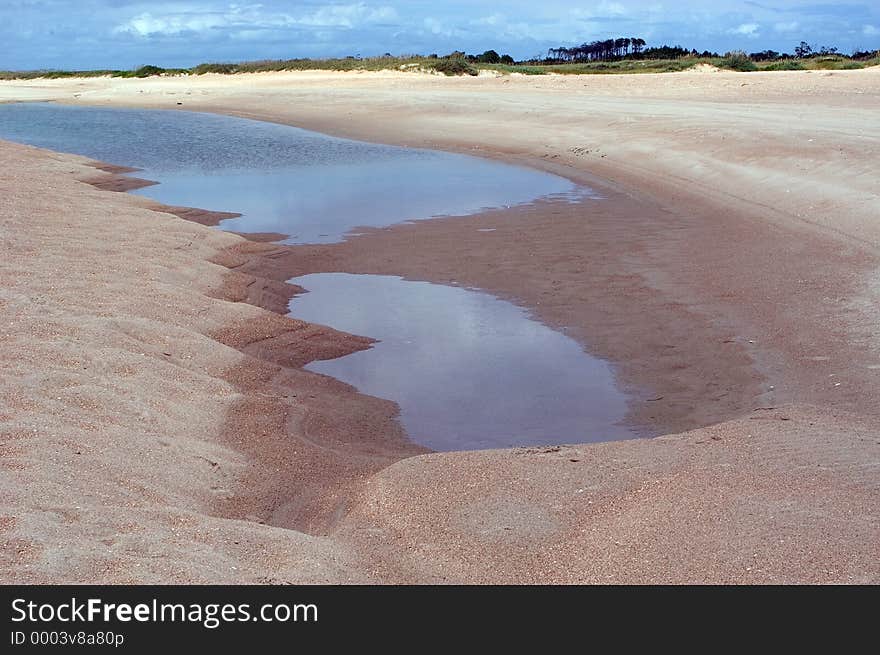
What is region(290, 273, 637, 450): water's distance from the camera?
7.27 m

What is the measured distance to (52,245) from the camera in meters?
10.8

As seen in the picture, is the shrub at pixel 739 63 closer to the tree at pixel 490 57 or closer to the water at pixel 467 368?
the tree at pixel 490 57

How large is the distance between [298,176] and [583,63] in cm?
4080

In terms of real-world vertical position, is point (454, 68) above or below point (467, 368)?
above

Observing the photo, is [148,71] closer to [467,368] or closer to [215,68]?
[215,68]

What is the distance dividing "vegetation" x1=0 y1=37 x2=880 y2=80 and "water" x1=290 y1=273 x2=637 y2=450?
37.0 m

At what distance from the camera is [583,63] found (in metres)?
59.2

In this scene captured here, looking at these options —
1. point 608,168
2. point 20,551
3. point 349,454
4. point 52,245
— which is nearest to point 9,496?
point 20,551

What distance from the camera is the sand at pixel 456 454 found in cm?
471

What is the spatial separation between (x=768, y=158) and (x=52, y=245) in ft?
39.0

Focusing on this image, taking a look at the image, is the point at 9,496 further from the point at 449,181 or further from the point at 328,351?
the point at 449,181

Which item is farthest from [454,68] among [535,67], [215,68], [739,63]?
[215,68]

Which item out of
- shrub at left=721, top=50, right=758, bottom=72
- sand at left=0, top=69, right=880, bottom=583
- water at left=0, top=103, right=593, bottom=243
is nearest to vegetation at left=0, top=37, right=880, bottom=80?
shrub at left=721, top=50, right=758, bottom=72

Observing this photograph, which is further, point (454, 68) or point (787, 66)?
point (454, 68)
